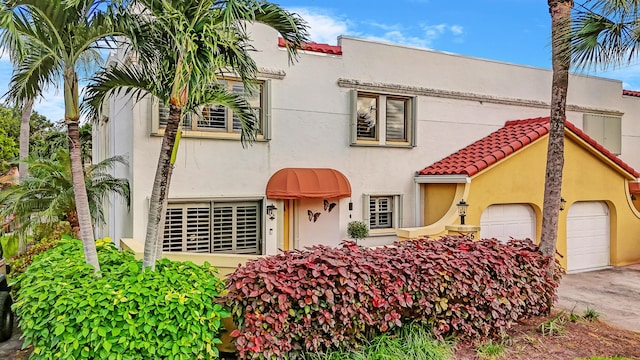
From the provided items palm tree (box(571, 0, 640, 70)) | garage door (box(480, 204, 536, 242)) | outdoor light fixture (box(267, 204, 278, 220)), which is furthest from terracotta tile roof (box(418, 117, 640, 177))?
outdoor light fixture (box(267, 204, 278, 220))

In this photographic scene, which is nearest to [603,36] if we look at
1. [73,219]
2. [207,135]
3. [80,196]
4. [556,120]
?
[556,120]

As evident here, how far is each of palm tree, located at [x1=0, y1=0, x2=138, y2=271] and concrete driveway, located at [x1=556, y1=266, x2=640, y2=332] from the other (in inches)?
464

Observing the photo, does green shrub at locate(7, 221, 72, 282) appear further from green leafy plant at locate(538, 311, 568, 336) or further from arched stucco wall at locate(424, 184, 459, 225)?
arched stucco wall at locate(424, 184, 459, 225)

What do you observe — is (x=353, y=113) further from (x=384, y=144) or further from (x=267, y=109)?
(x=267, y=109)

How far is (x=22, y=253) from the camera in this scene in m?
12.3

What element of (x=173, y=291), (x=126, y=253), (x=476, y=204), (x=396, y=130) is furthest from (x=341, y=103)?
(x=173, y=291)

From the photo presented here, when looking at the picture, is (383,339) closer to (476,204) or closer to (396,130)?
(476,204)

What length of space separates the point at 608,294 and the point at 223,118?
1298 cm

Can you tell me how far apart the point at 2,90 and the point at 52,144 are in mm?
22487

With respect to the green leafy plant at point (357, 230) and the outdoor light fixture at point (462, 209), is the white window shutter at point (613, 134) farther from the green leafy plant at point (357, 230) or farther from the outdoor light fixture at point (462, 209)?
the green leafy plant at point (357, 230)

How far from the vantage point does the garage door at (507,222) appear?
14773 millimetres

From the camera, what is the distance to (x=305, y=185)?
1327 centimetres

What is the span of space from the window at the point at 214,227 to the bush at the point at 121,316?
5.52 metres

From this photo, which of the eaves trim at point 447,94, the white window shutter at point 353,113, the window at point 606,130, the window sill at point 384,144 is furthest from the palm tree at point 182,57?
the window at point 606,130
